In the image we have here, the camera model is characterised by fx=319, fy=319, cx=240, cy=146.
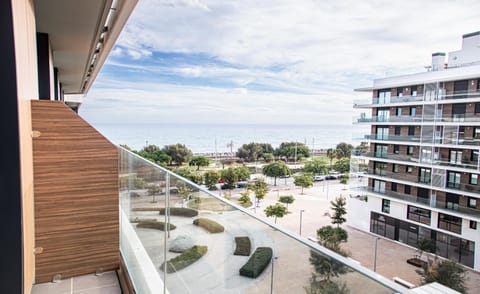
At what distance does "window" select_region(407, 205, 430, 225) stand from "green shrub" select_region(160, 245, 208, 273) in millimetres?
22074

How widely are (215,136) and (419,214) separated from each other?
40.5 metres

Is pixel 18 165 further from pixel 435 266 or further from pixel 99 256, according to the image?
pixel 435 266

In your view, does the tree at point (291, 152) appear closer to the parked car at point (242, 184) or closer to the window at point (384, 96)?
the parked car at point (242, 184)

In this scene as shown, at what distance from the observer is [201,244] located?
1.33 meters

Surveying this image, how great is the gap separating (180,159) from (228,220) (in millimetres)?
31324

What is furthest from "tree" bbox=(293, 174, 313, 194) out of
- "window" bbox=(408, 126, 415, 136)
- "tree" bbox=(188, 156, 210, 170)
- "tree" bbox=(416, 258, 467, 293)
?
"tree" bbox=(416, 258, 467, 293)

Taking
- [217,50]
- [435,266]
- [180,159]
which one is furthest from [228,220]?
[217,50]

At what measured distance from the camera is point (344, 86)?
58.8 metres

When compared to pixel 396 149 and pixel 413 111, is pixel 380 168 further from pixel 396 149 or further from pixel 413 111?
pixel 413 111

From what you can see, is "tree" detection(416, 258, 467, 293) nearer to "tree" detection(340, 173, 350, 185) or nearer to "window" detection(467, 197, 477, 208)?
"window" detection(467, 197, 477, 208)

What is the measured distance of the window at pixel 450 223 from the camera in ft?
61.0

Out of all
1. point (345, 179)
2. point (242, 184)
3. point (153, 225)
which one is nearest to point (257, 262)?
point (153, 225)

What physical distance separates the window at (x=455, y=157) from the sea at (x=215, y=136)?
599 cm

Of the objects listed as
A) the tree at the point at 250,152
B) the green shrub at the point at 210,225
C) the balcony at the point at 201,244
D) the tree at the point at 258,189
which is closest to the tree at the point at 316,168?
the tree at the point at 250,152
